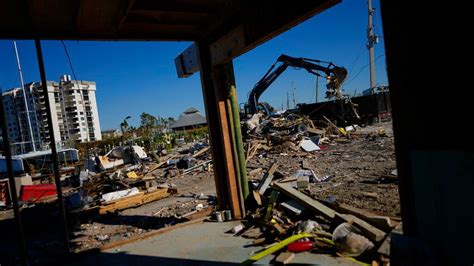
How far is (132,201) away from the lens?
7941mm

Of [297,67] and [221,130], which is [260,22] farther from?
[297,67]

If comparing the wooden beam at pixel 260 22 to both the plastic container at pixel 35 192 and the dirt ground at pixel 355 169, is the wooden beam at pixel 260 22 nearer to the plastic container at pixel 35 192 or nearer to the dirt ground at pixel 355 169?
the dirt ground at pixel 355 169

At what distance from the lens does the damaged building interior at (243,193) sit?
6.46 ft

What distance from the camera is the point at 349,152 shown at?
38.5ft

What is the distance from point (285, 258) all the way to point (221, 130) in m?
2.64

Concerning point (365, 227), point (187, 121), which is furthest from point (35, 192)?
point (187, 121)

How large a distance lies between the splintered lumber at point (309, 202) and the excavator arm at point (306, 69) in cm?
1361

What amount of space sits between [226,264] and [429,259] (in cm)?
237

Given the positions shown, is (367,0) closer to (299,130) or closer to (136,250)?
(299,130)

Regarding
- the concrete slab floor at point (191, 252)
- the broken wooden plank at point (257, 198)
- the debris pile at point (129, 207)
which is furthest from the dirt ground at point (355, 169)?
the debris pile at point (129, 207)

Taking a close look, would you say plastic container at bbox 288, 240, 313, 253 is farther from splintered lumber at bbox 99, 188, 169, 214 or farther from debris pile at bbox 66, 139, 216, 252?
splintered lumber at bbox 99, 188, 169, 214

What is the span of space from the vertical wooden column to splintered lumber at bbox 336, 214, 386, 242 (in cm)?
206

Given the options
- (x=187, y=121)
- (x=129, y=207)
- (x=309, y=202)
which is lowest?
(x=129, y=207)

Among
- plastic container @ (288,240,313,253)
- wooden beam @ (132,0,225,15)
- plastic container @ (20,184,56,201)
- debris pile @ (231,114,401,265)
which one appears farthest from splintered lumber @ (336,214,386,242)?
plastic container @ (20,184,56,201)
